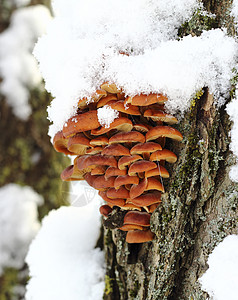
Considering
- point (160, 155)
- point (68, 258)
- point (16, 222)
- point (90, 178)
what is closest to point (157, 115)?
point (160, 155)

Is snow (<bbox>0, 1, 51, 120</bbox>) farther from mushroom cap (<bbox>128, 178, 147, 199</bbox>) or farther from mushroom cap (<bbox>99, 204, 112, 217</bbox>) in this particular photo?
mushroom cap (<bbox>128, 178, 147, 199</bbox>)

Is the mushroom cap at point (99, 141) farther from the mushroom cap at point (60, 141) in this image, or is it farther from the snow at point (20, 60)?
the snow at point (20, 60)

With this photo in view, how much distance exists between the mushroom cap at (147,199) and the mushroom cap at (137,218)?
0.13 m

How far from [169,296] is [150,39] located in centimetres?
136

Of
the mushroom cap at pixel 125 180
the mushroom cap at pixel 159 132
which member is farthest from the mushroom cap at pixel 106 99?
the mushroom cap at pixel 125 180

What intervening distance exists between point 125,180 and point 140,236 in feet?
1.27

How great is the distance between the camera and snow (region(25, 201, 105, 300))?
2025 mm

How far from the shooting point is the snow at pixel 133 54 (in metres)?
1.34

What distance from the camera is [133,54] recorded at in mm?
1524

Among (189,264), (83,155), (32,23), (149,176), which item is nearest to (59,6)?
(83,155)

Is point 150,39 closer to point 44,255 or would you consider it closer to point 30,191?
point 44,255

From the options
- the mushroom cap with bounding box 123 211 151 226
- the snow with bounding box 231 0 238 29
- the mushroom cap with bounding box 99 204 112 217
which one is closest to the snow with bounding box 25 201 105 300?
the mushroom cap with bounding box 99 204 112 217

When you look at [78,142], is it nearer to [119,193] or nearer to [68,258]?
[119,193]

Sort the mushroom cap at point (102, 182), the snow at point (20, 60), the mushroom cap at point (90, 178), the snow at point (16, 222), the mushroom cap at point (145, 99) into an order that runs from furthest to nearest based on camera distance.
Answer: the snow at point (16, 222) < the snow at point (20, 60) < the mushroom cap at point (90, 178) < the mushroom cap at point (102, 182) < the mushroom cap at point (145, 99)
